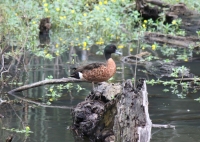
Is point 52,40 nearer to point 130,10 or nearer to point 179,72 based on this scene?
point 130,10

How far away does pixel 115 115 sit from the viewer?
6336 millimetres

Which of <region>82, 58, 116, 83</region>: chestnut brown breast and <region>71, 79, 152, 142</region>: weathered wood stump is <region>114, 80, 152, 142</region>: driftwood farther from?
<region>82, 58, 116, 83</region>: chestnut brown breast

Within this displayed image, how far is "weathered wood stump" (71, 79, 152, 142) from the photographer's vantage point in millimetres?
5371

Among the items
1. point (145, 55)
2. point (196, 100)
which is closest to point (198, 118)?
point (196, 100)

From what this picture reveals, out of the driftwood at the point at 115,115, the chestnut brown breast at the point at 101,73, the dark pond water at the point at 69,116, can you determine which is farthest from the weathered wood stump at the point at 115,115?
the chestnut brown breast at the point at 101,73

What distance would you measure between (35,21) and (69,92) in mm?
6740

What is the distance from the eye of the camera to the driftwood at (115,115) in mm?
5371

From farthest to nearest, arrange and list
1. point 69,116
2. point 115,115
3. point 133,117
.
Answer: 1. point 69,116
2. point 115,115
3. point 133,117

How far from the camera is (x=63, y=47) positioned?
15.0 m

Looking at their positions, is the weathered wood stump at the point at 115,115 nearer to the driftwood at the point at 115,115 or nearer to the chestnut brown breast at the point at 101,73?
the driftwood at the point at 115,115

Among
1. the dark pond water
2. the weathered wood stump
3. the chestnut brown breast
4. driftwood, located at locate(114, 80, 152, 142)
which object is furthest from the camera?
the chestnut brown breast

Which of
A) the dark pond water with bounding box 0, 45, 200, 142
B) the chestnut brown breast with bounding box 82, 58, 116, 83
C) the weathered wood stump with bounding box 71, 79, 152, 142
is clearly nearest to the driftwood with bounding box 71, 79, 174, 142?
the weathered wood stump with bounding box 71, 79, 152, 142

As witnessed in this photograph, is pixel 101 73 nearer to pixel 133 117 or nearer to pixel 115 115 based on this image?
pixel 115 115

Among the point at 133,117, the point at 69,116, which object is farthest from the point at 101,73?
the point at 133,117
